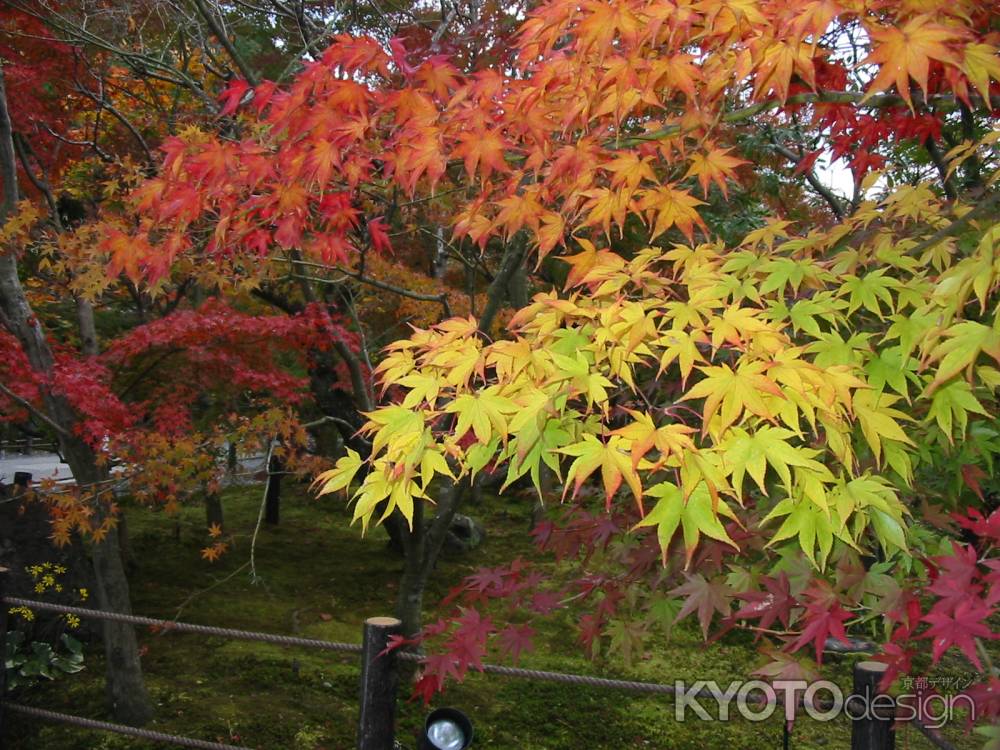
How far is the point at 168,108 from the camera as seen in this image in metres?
7.59

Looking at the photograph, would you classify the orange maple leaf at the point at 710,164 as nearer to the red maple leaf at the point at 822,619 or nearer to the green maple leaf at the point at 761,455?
the green maple leaf at the point at 761,455

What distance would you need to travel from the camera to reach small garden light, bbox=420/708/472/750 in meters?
2.35

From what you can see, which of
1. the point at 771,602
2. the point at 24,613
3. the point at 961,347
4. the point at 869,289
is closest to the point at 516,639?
the point at 771,602

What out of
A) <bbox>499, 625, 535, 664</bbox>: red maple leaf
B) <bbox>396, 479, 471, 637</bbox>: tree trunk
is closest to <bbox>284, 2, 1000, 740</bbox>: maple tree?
<bbox>499, 625, 535, 664</bbox>: red maple leaf

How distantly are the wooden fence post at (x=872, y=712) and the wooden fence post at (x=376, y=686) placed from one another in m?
1.33

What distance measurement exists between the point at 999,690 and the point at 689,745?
365 centimetres

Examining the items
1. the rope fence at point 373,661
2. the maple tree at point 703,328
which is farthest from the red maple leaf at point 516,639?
the rope fence at point 373,661

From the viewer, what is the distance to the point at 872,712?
6.25ft

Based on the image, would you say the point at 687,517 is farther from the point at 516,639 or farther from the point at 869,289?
the point at 516,639

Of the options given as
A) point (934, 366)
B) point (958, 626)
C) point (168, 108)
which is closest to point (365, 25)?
point (168, 108)

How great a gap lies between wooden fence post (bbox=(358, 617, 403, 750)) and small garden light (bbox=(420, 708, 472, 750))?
0.38 ft

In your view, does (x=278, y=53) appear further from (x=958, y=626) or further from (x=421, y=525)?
(x=958, y=626)

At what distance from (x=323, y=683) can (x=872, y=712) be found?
4.29 meters

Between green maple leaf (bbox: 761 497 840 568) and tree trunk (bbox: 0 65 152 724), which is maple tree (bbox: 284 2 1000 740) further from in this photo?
tree trunk (bbox: 0 65 152 724)
